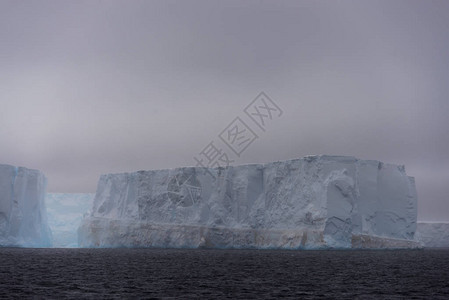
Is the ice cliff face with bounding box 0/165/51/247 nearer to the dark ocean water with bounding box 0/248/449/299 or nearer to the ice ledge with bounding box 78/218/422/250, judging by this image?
the ice ledge with bounding box 78/218/422/250

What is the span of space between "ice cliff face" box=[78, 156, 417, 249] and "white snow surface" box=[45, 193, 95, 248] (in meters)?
10.7

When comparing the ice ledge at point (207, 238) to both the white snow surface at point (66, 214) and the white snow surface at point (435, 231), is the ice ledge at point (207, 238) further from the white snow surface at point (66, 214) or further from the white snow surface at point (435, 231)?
the white snow surface at point (435, 231)

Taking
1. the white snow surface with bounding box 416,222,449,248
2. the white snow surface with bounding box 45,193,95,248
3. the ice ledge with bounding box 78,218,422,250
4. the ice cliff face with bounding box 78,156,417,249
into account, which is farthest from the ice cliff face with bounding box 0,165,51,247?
the white snow surface with bounding box 416,222,449,248

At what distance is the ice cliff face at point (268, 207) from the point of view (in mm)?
45594

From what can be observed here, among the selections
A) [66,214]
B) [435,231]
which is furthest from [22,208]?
[435,231]

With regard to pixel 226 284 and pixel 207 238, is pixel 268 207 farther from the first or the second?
pixel 226 284

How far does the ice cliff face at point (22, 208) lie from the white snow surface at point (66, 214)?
28.2 ft

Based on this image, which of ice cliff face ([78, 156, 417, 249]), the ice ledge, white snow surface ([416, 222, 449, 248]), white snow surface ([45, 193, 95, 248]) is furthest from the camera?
white snow surface ([416, 222, 449, 248])

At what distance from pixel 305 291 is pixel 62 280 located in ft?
29.5

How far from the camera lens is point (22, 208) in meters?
51.3

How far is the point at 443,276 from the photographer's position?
22422 millimetres

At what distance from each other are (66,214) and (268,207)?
32.0 meters

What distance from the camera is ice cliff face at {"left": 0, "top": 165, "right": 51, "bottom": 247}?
4831cm

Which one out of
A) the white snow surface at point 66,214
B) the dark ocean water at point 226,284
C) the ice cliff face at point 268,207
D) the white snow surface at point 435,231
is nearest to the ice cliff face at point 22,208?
the ice cliff face at point 268,207
